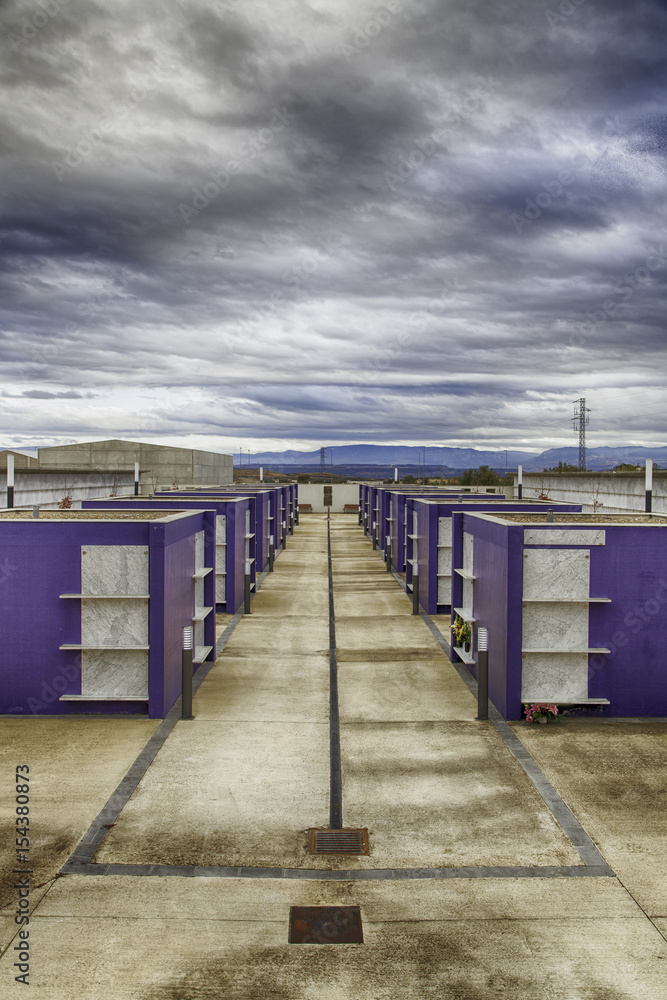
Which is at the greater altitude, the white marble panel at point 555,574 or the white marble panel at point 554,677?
the white marble panel at point 555,574

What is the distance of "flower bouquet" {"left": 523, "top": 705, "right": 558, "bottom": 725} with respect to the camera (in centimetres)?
1071

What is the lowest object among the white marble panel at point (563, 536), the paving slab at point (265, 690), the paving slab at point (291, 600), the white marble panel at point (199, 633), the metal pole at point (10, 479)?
the paving slab at point (265, 690)

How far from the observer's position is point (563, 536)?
10.9 metres

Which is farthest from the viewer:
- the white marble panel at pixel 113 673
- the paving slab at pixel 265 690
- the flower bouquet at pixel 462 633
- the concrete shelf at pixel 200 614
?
the flower bouquet at pixel 462 633

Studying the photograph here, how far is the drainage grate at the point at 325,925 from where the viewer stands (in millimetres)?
5863

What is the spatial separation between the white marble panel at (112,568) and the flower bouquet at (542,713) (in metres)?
6.59

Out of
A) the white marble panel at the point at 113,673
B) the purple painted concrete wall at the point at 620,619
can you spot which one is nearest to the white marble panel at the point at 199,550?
the white marble panel at the point at 113,673

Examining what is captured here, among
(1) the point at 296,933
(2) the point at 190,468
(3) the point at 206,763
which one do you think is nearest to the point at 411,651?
(3) the point at 206,763

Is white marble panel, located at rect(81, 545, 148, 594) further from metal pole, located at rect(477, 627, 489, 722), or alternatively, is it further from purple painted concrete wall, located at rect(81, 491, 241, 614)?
metal pole, located at rect(477, 627, 489, 722)

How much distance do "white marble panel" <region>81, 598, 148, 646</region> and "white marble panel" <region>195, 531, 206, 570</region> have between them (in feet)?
9.66

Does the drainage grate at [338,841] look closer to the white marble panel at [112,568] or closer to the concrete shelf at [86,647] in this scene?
the concrete shelf at [86,647]

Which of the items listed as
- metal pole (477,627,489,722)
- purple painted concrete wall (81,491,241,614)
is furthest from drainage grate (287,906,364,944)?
purple painted concrete wall (81,491,241,614)

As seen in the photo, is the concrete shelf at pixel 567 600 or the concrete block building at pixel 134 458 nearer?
the concrete shelf at pixel 567 600

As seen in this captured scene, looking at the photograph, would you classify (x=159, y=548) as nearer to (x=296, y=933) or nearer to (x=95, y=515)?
(x=95, y=515)
